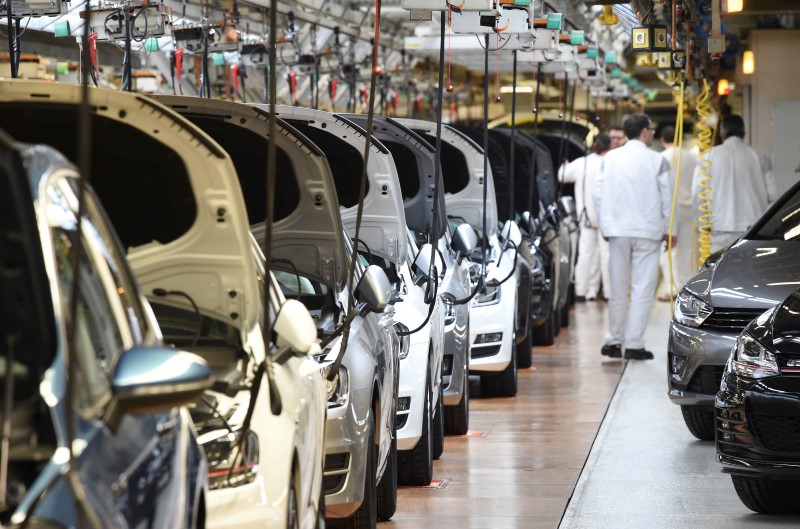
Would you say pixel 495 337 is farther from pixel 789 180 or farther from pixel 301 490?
pixel 789 180

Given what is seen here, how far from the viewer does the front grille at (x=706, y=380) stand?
9.00 meters

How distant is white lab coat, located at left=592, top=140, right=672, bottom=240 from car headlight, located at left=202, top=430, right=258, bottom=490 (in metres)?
9.70

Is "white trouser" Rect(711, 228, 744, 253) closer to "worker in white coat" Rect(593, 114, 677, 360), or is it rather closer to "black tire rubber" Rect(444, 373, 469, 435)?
"worker in white coat" Rect(593, 114, 677, 360)

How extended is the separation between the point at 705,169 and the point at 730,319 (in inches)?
263

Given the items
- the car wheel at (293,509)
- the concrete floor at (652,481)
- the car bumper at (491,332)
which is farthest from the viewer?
the car bumper at (491,332)

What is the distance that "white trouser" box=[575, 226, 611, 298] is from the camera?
20453 mm

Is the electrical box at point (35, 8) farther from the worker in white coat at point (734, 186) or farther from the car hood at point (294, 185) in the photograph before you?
the worker in white coat at point (734, 186)

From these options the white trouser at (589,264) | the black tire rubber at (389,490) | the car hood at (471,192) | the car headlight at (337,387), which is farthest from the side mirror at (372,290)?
the white trouser at (589,264)

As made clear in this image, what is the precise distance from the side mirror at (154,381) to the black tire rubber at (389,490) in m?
4.11

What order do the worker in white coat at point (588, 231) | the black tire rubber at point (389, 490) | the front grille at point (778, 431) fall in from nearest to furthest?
the front grille at point (778, 431) < the black tire rubber at point (389, 490) < the worker in white coat at point (588, 231)

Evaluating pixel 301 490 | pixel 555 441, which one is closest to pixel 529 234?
pixel 555 441

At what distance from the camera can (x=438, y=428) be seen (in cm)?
916

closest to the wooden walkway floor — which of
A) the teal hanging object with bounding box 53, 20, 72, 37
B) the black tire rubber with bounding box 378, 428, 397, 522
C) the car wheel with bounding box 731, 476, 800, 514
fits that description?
the black tire rubber with bounding box 378, 428, 397, 522

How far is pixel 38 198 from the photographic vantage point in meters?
3.51
